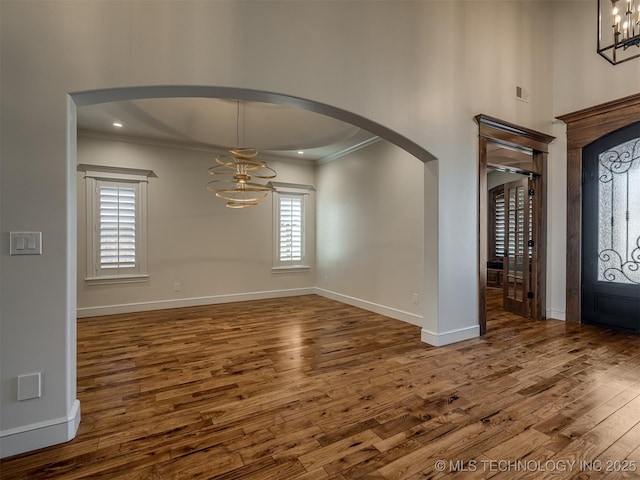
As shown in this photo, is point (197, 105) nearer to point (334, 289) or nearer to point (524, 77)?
point (334, 289)

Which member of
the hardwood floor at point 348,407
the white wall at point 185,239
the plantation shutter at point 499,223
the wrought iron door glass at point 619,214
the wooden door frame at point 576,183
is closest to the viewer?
the hardwood floor at point 348,407

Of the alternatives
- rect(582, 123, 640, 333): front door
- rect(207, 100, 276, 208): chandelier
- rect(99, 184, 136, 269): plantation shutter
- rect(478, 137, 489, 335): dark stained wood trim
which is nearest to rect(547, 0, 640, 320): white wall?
rect(582, 123, 640, 333): front door

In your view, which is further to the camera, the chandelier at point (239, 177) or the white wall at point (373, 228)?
the white wall at point (373, 228)

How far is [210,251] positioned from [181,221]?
76 cm

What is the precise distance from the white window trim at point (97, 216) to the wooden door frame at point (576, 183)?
22.2 ft

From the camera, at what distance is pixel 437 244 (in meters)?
3.56

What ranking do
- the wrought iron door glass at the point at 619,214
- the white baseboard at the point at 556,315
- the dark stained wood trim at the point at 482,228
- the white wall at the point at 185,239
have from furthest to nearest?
1. the white wall at the point at 185,239
2. the white baseboard at the point at 556,315
3. the wrought iron door glass at the point at 619,214
4. the dark stained wood trim at the point at 482,228

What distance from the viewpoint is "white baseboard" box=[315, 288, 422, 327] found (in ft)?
15.0

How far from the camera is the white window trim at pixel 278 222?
21.7 feet

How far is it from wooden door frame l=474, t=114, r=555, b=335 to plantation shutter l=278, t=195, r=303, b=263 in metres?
3.93

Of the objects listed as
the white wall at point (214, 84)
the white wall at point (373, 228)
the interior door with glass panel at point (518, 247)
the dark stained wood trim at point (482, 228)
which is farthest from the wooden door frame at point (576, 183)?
the white wall at point (373, 228)

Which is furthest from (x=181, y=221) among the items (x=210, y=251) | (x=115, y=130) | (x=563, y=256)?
(x=563, y=256)

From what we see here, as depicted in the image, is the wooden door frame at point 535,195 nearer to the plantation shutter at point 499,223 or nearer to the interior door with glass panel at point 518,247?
the interior door with glass panel at point 518,247

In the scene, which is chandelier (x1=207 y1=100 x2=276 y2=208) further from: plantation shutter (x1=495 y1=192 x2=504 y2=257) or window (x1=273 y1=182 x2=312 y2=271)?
Result: plantation shutter (x1=495 y1=192 x2=504 y2=257)
